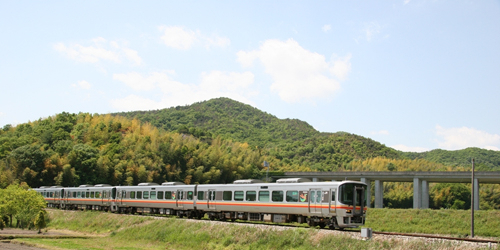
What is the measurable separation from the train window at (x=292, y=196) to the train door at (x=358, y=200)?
10.1ft

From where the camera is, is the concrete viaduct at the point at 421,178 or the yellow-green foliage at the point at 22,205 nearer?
the yellow-green foliage at the point at 22,205

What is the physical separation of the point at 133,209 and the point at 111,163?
25.0 meters

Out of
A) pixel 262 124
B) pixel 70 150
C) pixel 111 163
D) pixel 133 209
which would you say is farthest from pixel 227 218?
pixel 262 124

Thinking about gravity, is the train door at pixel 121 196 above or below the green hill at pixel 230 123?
below

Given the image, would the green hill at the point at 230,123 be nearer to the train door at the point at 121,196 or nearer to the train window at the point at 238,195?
the train door at the point at 121,196

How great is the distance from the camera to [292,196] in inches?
941

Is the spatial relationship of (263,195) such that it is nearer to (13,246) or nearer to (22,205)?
(13,246)

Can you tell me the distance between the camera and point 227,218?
1150 inches

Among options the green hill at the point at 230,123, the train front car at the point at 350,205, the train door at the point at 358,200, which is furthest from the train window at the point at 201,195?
the green hill at the point at 230,123

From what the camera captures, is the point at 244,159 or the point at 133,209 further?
the point at 244,159

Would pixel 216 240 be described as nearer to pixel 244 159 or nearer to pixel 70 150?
pixel 70 150

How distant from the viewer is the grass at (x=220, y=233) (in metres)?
19.3

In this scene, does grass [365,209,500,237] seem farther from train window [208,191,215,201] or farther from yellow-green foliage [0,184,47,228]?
yellow-green foliage [0,184,47,228]

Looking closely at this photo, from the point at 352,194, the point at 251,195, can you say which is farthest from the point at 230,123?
the point at 352,194
